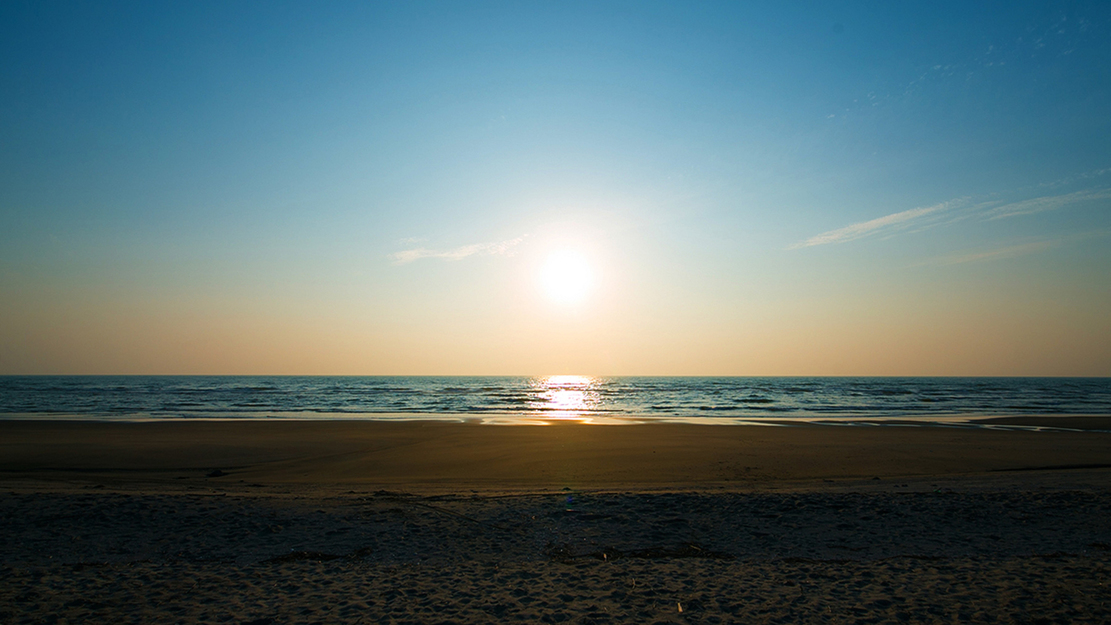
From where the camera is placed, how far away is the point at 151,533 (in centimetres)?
734

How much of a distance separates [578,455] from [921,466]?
9.13m

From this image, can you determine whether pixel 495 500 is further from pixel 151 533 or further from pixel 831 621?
pixel 831 621

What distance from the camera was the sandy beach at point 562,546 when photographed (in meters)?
5.28

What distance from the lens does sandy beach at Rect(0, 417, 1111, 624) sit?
17.3ft

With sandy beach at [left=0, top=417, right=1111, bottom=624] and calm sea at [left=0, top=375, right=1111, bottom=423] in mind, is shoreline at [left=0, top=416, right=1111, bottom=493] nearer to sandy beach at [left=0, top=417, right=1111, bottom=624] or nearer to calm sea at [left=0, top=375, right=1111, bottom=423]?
sandy beach at [left=0, top=417, right=1111, bottom=624]

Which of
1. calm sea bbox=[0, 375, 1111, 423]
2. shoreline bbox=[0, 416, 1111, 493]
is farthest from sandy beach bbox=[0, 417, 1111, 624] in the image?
calm sea bbox=[0, 375, 1111, 423]

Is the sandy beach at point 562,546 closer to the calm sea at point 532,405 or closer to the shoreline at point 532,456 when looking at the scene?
the shoreline at point 532,456

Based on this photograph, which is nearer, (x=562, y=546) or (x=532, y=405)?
(x=562, y=546)

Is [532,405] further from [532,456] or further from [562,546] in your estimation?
[562,546]

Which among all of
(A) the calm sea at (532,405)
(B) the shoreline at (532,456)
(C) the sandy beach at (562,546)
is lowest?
(A) the calm sea at (532,405)

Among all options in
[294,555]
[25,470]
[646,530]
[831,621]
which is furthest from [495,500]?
[25,470]

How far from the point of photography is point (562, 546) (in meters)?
7.16

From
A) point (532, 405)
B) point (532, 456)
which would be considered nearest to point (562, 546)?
point (532, 456)

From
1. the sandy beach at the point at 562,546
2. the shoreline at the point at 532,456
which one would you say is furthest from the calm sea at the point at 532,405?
the sandy beach at the point at 562,546
